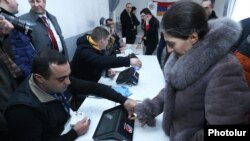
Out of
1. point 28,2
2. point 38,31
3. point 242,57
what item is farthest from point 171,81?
point 28,2

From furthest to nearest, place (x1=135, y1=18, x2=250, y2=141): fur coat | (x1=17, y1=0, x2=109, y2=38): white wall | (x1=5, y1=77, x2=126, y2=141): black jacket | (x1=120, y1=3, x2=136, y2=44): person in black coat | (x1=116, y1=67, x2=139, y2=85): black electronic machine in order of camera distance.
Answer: (x1=120, y1=3, x2=136, y2=44): person in black coat
(x1=17, y1=0, x2=109, y2=38): white wall
(x1=116, y1=67, x2=139, y2=85): black electronic machine
(x1=5, y1=77, x2=126, y2=141): black jacket
(x1=135, y1=18, x2=250, y2=141): fur coat

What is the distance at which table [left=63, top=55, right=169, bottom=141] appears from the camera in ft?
3.88

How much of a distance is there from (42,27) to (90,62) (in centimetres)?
60

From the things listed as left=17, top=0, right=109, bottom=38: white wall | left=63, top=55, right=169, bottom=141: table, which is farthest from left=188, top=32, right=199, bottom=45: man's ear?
left=17, top=0, right=109, bottom=38: white wall

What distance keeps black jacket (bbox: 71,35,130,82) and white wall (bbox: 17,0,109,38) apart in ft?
2.31

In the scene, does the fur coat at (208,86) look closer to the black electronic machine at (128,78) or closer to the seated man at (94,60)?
the black electronic machine at (128,78)

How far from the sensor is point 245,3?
339cm

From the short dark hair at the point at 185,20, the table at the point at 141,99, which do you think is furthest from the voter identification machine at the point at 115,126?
the short dark hair at the point at 185,20

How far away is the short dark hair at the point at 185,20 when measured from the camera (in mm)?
825

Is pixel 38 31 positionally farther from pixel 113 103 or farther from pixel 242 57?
pixel 242 57

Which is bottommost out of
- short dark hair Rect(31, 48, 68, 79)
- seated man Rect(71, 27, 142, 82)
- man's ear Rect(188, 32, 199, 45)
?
seated man Rect(71, 27, 142, 82)

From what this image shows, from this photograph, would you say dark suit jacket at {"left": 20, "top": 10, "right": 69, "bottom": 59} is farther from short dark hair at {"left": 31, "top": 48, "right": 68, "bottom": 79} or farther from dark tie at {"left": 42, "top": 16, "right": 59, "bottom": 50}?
short dark hair at {"left": 31, "top": 48, "right": 68, "bottom": 79}

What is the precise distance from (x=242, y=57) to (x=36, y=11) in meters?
1.80

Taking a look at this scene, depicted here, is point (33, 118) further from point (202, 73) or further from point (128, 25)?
point (128, 25)
